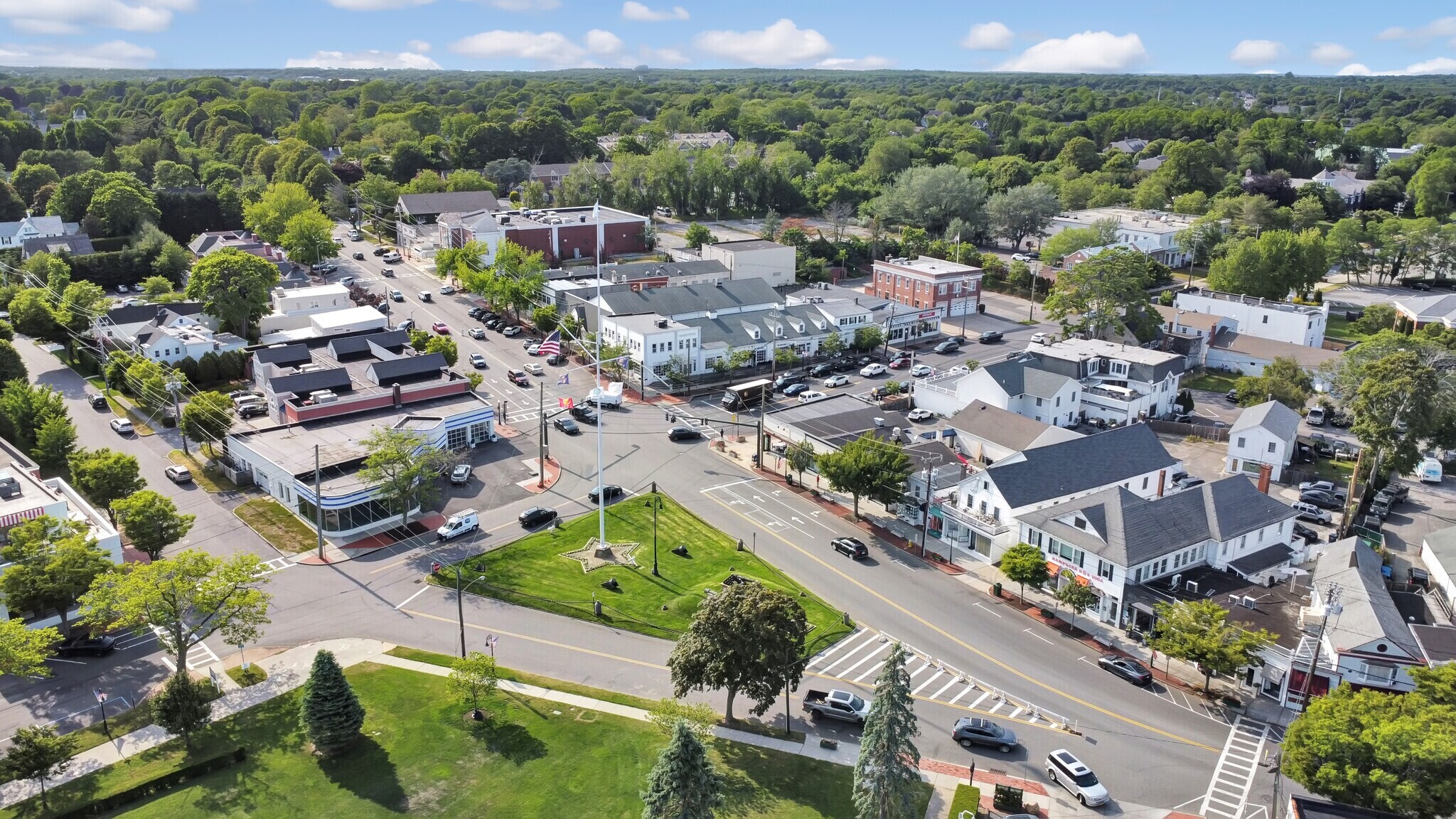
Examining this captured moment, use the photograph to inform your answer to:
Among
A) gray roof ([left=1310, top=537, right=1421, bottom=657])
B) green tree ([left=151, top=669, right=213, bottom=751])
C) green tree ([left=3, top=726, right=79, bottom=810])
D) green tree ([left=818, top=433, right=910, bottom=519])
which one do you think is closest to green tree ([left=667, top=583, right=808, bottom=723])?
green tree ([left=151, top=669, right=213, bottom=751])

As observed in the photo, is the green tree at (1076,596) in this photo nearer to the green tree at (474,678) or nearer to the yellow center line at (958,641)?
the yellow center line at (958,641)

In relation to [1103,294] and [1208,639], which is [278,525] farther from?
[1103,294]

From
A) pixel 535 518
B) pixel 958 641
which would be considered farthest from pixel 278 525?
pixel 958 641

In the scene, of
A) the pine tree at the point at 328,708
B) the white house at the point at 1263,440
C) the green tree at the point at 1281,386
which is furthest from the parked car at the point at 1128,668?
the green tree at the point at 1281,386

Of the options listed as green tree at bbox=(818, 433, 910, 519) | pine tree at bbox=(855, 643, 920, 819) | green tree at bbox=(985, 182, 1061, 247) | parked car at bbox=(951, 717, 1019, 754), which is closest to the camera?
pine tree at bbox=(855, 643, 920, 819)

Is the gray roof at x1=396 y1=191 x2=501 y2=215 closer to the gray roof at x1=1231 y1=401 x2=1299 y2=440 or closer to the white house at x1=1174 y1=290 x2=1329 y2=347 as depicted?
the white house at x1=1174 y1=290 x2=1329 y2=347

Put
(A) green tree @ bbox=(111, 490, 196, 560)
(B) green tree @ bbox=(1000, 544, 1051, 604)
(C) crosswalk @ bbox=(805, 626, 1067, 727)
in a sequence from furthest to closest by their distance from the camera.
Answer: (A) green tree @ bbox=(111, 490, 196, 560), (B) green tree @ bbox=(1000, 544, 1051, 604), (C) crosswalk @ bbox=(805, 626, 1067, 727)

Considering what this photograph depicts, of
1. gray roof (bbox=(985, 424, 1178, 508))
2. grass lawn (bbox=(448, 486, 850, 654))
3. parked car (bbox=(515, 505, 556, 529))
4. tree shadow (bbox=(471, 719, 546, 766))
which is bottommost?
tree shadow (bbox=(471, 719, 546, 766))

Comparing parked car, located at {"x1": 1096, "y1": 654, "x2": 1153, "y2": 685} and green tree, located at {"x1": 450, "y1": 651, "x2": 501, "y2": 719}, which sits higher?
green tree, located at {"x1": 450, "y1": 651, "x2": 501, "y2": 719}
